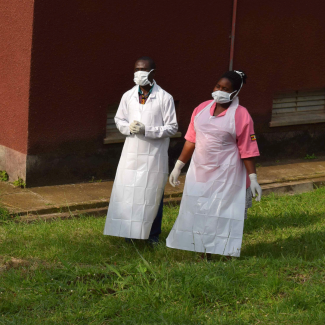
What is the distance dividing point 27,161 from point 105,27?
2025mm

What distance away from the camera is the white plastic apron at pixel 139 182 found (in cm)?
567

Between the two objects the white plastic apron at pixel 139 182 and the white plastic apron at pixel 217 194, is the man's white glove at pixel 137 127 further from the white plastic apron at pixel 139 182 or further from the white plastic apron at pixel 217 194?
the white plastic apron at pixel 217 194

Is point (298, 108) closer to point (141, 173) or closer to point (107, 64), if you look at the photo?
point (107, 64)

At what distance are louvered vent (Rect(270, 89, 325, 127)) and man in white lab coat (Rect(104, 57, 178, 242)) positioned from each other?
14.9ft

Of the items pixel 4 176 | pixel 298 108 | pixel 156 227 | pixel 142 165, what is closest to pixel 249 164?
Answer: pixel 142 165

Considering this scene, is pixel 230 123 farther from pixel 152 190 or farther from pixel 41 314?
pixel 41 314

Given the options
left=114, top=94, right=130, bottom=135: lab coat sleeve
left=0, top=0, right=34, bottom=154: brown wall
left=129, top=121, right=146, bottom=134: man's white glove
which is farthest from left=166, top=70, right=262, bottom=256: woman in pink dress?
left=0, top=0, right=34, bottom=154: brown wall

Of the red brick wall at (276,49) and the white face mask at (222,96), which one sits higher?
the red brick wall at (276,49)

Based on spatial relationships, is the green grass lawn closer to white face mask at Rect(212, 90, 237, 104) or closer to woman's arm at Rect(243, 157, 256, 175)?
woman's arm at Rect(243, 157, 256, 175)

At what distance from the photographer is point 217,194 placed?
5168mm

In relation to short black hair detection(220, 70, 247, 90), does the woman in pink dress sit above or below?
below

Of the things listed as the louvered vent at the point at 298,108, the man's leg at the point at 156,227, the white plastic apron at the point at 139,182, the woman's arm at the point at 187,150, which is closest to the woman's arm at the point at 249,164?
the woman's arm at the point at 187,150

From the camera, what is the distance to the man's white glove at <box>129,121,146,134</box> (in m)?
5.55

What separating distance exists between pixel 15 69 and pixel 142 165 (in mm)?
2824
